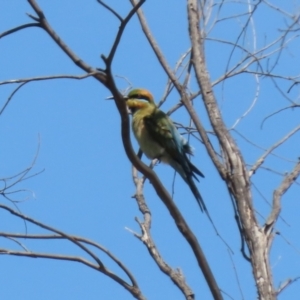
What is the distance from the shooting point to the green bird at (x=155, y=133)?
15.3 ft

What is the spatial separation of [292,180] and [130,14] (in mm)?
1072

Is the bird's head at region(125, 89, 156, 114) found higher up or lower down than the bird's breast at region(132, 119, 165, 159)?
higher up

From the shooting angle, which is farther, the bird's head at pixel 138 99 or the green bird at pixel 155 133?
the bird's head at pixel 138 99

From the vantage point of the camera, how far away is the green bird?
4.66 m

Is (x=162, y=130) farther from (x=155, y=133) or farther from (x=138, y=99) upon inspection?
(x=138, y=99)

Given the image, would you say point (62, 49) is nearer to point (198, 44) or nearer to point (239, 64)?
point (198, 44)

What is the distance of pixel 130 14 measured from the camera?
7.00ft

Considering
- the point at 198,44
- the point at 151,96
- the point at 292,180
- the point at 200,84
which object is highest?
the point at 151,96

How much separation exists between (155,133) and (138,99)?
0.38 metres

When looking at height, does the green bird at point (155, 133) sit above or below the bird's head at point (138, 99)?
below

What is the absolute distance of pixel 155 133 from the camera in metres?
4.84

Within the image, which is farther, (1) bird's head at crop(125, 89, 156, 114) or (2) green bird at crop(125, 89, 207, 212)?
(1) bird's head at crop(125, 89, 156, 114)

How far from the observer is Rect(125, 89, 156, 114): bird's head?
16.6ft

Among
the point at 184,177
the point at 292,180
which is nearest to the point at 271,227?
the point at 292,180
